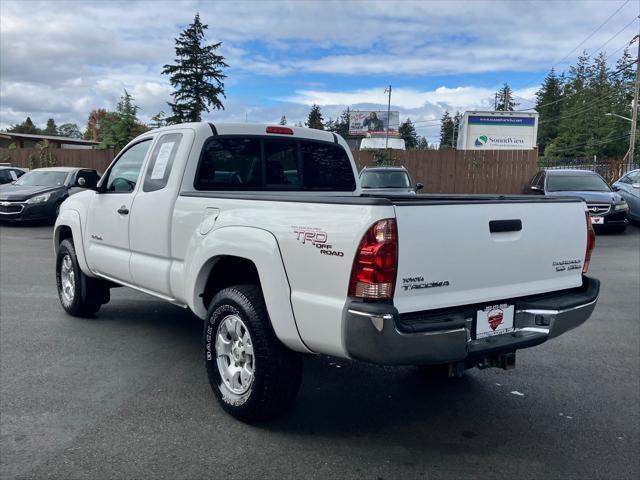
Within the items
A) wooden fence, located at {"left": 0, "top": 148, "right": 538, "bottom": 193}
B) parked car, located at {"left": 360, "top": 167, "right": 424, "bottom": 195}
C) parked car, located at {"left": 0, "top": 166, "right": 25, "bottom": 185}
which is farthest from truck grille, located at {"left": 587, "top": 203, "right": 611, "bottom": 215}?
parked car, located at {"left": 0, "top": 166, "right": 25, "bottom": 185}

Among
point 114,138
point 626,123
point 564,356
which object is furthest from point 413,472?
point 626,123

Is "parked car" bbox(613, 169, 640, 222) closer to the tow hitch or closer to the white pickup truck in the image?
the white pickup truck

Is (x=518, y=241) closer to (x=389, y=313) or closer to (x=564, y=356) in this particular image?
(x=389, y=313)

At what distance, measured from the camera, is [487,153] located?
2227 cm

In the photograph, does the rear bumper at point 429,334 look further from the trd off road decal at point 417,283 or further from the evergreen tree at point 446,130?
the evergreen tree at point 446,130

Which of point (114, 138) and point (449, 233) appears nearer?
point (449, 233)

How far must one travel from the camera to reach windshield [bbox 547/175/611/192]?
1511cm

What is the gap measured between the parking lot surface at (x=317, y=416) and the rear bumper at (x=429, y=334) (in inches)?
16.5

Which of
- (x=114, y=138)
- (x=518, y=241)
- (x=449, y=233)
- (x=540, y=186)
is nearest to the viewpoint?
(x=449, y=233)

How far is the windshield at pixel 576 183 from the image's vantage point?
1511 centimetres

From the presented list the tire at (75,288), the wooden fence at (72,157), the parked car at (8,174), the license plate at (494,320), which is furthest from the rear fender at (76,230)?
the wooden fence at (72,157)

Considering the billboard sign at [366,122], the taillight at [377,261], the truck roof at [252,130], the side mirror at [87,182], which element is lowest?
the taillight at [377,261]

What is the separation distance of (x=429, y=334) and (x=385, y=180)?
13055 mm

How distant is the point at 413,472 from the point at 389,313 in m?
0.98
